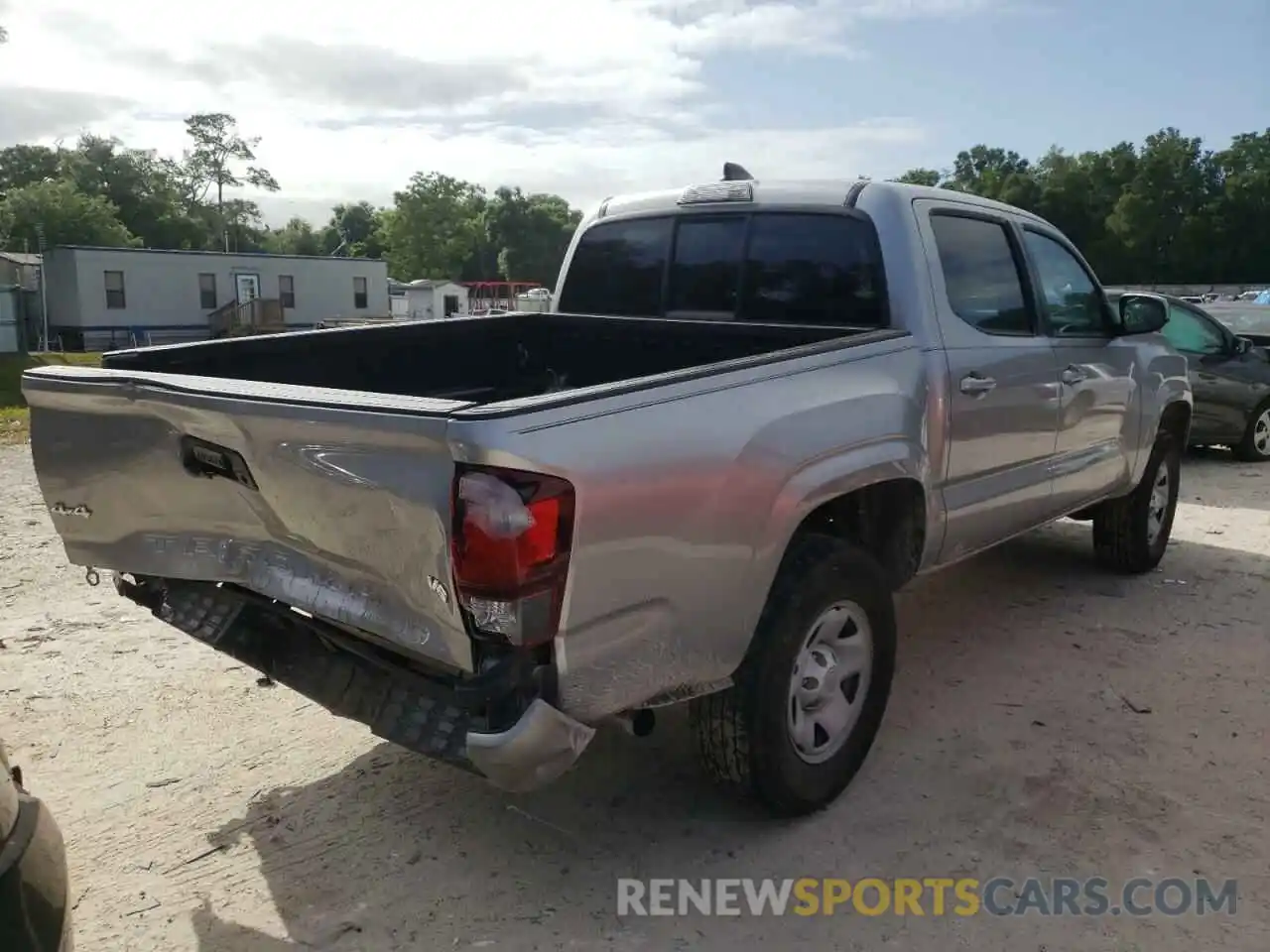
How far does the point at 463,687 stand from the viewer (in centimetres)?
239

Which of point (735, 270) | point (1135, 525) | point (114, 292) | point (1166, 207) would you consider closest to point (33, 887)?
point (735, 270)

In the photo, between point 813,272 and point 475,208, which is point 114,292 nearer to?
point 813,272

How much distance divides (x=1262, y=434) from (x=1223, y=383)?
0.81 meters

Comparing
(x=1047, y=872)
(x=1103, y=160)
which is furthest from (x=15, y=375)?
(x=1103, y=160)

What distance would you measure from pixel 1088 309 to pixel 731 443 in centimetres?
320

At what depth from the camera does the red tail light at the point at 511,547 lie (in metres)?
2.25

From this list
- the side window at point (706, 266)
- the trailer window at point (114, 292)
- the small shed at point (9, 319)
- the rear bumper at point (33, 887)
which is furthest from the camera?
the trailer window at point (114, 292)

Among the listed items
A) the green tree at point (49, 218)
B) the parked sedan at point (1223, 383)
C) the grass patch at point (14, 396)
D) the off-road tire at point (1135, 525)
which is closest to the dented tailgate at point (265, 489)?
the grass patch at point (14, 396)

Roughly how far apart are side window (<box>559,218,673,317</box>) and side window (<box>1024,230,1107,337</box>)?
1.73m

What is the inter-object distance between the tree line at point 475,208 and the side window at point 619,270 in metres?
56.1

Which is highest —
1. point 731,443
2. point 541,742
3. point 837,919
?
point 731,443

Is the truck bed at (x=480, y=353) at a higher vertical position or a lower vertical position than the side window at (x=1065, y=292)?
lower

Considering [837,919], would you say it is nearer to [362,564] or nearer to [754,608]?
[754,608]

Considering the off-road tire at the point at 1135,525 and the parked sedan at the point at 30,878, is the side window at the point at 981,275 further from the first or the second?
the parked sedan at the point at 30,878
